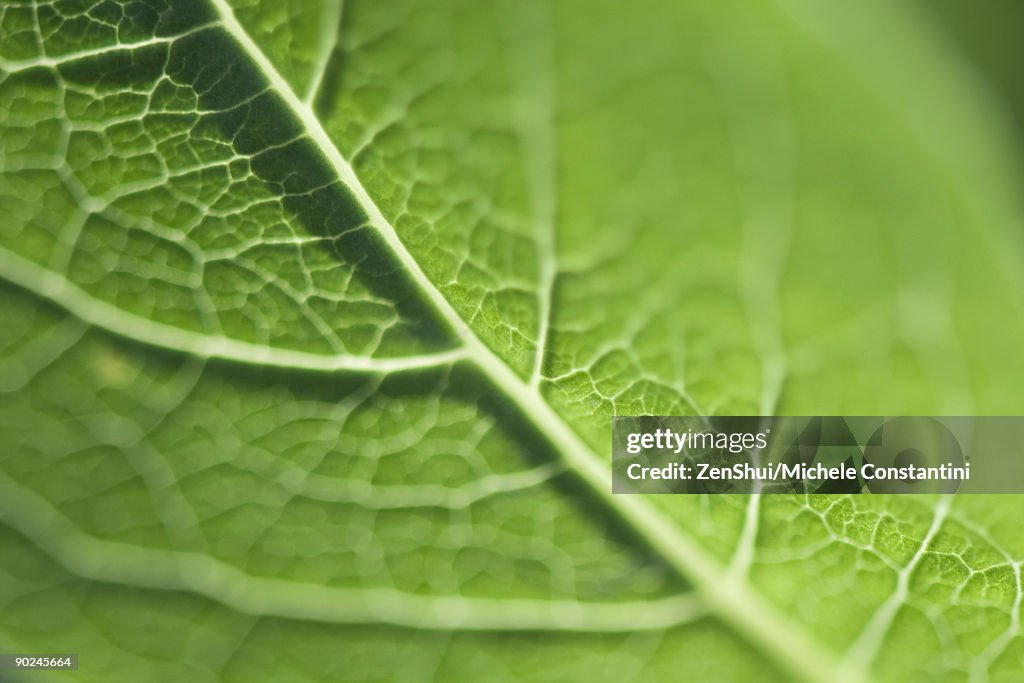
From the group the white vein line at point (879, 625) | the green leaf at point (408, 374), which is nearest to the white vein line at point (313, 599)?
the green leaf at point (408, 374)

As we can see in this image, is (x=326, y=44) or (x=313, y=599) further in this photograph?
(x=313, y=599)

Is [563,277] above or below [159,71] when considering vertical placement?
below

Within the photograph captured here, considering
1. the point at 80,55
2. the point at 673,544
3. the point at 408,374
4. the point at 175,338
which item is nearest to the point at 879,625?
the point at 673,544

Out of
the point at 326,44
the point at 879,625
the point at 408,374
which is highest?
the point at 326,44

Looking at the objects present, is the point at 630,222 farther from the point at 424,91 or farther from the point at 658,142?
the point at 424,91

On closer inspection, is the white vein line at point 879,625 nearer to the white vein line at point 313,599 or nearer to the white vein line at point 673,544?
the white vein line at point 673,544

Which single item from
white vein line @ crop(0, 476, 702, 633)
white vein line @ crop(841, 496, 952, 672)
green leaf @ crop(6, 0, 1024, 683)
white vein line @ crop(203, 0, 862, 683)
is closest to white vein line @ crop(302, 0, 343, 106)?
green leaf @ crop(6, 0, 1024, 683)

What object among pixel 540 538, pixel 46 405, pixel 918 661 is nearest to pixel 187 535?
pixel 46 405

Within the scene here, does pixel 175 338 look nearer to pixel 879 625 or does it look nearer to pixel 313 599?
pixel 313 599
